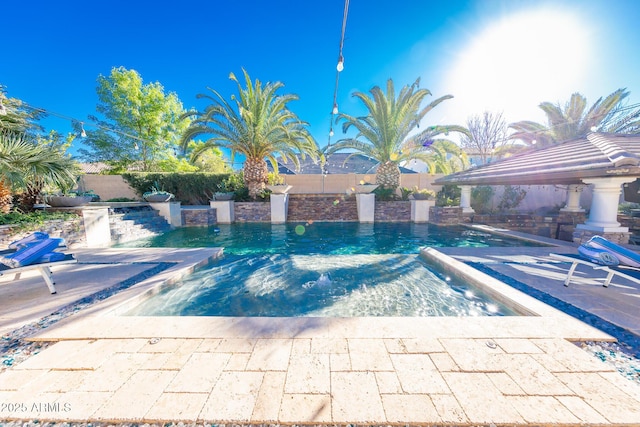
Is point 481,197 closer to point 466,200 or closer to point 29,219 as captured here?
point 466,200

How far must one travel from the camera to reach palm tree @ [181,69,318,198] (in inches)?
439

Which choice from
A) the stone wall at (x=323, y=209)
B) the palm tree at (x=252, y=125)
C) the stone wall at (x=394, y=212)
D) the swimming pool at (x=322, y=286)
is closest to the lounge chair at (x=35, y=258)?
the swimming pool at (x=322, y=286)

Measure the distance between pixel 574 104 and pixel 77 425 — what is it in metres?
23.9

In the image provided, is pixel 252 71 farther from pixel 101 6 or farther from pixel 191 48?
pixel 101 6

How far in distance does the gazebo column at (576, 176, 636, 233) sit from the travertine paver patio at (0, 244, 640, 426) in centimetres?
515

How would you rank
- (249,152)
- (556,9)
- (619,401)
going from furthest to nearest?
(249,152) < (556,9) < (619,401)

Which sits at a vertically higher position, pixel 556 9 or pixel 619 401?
pixel 556 9

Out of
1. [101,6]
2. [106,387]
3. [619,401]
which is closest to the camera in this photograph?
[619,401]

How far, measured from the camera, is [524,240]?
7.27m

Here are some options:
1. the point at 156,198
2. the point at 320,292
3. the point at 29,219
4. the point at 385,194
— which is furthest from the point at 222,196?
the point at 320,292

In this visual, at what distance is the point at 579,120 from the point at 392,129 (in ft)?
42.1

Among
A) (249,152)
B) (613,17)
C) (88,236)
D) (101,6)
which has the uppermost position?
(101,6)

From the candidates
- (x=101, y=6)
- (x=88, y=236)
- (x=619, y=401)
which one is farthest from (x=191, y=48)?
(x=619, y=401)

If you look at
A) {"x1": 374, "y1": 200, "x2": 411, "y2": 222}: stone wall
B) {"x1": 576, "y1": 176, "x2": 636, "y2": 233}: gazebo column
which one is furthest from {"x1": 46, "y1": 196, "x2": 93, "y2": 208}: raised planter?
{"x1": 576, "y1": 176, "x2": 636, "y2": 233}: gazebo column
